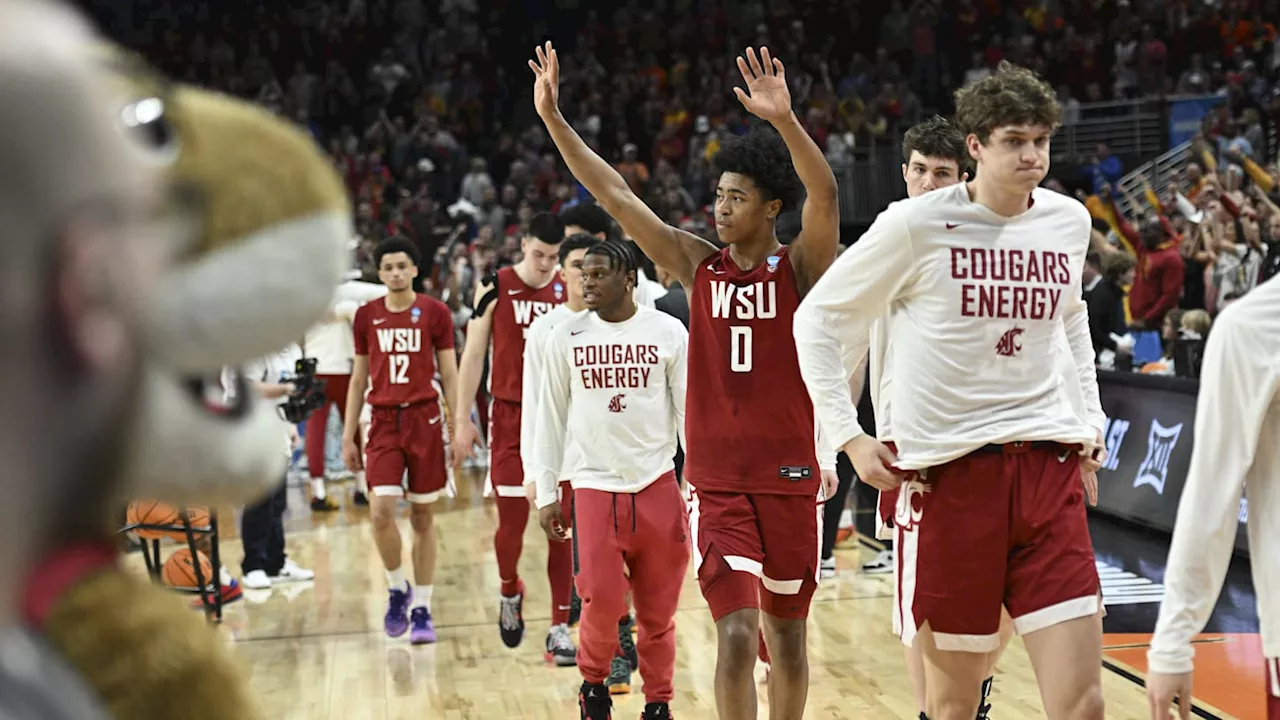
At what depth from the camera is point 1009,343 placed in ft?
12.8

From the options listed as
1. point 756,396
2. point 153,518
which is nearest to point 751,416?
point 756,396

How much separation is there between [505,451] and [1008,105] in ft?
13.7

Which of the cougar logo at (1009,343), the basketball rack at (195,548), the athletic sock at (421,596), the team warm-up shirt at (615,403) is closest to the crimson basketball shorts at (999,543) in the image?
the cougar logo at (1009,343)

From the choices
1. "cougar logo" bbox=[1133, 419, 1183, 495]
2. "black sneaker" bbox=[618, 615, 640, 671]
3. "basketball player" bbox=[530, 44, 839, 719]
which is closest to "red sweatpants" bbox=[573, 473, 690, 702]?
"basketball player" bbox=[530, 44, 839, 719]

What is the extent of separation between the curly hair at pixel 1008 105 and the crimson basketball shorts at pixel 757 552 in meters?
1.50

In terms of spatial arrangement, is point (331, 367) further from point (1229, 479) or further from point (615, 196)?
point (1229, 479)

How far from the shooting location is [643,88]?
2241 cm

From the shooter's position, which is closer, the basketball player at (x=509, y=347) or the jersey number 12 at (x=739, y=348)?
the jersey number 12 at (x=739, y=348)

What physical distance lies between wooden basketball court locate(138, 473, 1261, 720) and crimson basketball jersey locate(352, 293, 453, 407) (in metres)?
1.37

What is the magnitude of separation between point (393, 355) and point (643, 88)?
50.2ft

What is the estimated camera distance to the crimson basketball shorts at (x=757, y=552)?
4.75 m

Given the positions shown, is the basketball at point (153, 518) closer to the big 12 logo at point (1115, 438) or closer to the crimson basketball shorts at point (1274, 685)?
the crimson basketball shorts at point (1274, 685)

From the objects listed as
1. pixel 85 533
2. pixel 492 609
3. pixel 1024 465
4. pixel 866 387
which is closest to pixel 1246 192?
pixel 866 387

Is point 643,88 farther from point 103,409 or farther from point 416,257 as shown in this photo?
point 103,409
